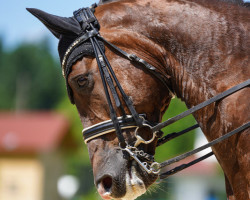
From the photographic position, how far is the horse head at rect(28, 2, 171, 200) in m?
3.38

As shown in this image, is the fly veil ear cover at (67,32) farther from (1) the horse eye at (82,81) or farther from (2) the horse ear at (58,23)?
(1) the horse eye at (82,81)

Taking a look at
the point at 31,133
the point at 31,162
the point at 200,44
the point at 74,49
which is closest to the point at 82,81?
the point at 74,49

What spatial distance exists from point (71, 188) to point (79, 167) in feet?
125

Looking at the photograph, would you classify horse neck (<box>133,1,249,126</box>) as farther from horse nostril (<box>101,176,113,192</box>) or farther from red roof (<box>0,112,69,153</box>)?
red roof (<box>0,112,69,153</box>)

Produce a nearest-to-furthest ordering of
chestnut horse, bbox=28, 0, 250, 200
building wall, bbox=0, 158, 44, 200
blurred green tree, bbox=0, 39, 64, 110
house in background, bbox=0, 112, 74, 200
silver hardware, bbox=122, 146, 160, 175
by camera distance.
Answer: chestnut horse, bbox=28, 0, 250, 200, silver hardware, bbox=122, 146, 160, 175, building wall, bbox=0, 158, 44, 200, house in background, bbox=0, 112, 74, 200, blurred green tree, bbox=0, 39, 64, 110

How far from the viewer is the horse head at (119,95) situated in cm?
338

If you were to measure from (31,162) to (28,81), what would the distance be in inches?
2704

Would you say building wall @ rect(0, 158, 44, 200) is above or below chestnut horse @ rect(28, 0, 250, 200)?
above

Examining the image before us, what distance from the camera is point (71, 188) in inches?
565

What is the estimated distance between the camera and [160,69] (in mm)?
3447

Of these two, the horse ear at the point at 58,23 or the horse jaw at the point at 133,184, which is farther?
the horse ear at the point at 58,23

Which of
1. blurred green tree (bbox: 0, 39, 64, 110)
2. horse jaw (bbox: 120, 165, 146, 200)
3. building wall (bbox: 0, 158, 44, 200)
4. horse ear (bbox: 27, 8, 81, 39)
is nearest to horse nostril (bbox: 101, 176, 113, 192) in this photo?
horse jaw (bbox: 120, 165, 146, 200)

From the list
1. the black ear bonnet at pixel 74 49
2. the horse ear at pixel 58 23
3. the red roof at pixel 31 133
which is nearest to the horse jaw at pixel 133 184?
the black ear bonnet at pixel 74 49

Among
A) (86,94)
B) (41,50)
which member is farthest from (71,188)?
(41,50)
